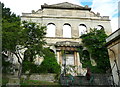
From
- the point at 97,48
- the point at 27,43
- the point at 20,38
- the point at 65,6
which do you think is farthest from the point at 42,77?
the point at 65,6

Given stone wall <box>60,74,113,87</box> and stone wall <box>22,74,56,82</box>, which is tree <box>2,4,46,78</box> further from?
stone wall <box>60,74,113,87</box>

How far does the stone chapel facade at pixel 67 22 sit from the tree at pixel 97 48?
1.52 m

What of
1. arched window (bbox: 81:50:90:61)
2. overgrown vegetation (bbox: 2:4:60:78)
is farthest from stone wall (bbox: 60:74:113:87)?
arched window (bbox: 81:50:90:61)

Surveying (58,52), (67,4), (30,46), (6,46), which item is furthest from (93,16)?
(6,46)

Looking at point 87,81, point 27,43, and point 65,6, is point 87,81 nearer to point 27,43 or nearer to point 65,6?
point 27,43

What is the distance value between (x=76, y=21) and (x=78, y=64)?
8.08 m

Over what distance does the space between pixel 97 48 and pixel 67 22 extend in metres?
6.93

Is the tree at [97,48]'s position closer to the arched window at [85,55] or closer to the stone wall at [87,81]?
the arched window at [85,55]

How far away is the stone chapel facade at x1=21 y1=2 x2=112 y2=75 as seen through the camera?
802 inches

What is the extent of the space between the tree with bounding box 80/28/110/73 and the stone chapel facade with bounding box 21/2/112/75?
152 cm

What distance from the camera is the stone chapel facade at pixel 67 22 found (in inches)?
802

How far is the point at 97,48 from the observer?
805 inches

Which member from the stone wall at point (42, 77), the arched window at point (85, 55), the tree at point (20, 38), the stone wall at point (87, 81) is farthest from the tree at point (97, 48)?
the tree at point (20, 38)

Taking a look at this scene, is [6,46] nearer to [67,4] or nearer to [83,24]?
[83,24]
